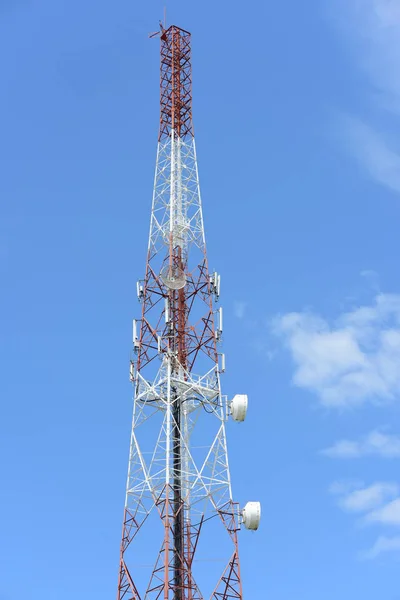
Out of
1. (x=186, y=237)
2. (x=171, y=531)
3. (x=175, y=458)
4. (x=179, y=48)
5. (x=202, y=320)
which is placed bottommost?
(x=171, y=531)

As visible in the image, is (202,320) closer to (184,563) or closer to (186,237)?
(186,237)

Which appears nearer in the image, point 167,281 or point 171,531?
point 171,531

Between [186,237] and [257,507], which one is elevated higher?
[186,237]

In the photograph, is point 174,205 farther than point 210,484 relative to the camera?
Yes

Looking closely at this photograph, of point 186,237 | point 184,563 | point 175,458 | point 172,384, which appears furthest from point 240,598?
point 186,237

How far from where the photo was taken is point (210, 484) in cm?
6381

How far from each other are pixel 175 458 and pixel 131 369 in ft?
26.5

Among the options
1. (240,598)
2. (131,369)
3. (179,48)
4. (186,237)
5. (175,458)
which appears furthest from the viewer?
(179,48)

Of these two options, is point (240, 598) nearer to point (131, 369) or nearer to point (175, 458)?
point (175, 458)

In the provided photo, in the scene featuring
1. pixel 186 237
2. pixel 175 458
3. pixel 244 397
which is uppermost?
pixel 186 237

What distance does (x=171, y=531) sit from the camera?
60719mm

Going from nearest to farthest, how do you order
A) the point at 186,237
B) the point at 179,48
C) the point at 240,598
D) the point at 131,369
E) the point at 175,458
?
the point at 240,598, the point at 175,458, the point at 131,369, the point at 186,237, the point at 179,48

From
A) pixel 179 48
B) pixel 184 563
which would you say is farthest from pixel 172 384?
pixel 179 48

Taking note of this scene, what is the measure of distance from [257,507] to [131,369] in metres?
13.8
